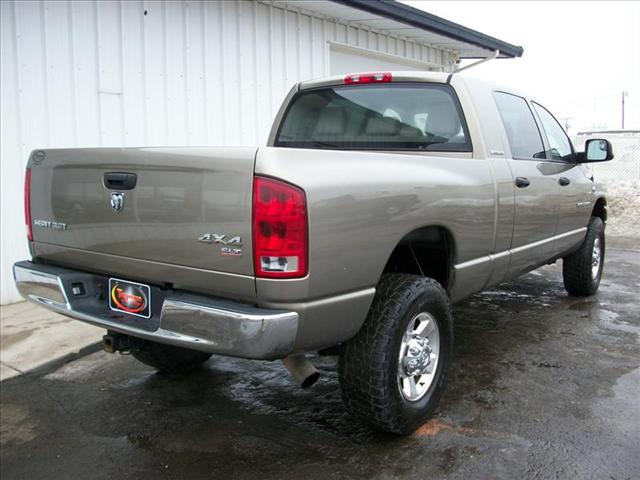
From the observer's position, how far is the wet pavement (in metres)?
2.80

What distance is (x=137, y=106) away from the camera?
6.62 metres

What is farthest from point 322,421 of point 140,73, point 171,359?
point 140,73

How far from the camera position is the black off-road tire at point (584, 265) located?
218 inches

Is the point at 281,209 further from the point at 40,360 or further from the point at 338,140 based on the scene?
the point at 40,360

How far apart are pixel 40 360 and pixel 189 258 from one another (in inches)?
102

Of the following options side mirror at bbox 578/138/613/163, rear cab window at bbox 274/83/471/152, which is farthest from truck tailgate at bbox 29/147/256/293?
side mirror at bbox 578/138/613/163

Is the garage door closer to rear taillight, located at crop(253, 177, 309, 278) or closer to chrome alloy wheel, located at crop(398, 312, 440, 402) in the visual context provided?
chrome alloy wheel, located at crop(398, 312, 440, 402)

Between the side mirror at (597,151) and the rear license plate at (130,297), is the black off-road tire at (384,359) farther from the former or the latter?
the side mirror at (597,151)

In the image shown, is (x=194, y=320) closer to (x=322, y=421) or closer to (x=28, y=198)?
(x=322, y=421)

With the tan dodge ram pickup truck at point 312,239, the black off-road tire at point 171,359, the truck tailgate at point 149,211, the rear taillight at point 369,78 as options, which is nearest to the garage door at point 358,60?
the rear taillight at point 369,78

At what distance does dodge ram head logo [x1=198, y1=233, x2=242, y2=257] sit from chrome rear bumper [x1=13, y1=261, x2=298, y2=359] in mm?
221

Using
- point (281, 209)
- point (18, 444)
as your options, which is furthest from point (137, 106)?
point (281, 209)

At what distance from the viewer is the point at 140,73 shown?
660 cm

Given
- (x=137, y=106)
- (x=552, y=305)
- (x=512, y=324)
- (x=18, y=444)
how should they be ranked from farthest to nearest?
(x=137, y=106) → (x=552, y=305) → (x=512, y=324) → (x=18, y=444)
